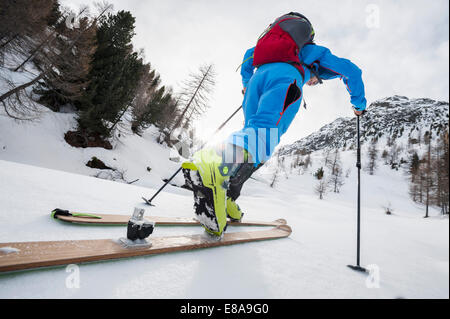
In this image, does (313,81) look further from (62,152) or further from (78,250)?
(62,152)

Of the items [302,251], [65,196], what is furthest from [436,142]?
[65,196]

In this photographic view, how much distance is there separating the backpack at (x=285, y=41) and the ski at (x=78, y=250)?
154cm

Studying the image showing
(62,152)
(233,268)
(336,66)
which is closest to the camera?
(233,268)

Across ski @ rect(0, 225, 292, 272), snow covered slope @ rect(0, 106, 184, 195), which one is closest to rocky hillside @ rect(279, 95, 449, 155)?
snow covered slope @ rect(0, 106, 184, 195)

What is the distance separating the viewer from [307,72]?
1.79 metres

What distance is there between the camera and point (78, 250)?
812mm

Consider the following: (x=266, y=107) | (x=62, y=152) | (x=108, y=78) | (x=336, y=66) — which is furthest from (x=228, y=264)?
(x=108, y=78)

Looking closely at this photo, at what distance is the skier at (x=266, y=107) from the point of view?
4.11 ft

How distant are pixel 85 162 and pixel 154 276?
13.0m

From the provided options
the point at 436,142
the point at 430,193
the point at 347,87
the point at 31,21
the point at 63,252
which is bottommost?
the point at 63,252

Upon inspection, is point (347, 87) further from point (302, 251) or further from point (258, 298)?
point (258, 298)

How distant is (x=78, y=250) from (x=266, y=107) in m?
1.34

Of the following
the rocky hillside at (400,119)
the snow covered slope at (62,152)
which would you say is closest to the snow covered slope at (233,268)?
the snow covered slope at (62,152)

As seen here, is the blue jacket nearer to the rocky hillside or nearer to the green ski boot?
the green ski boot
